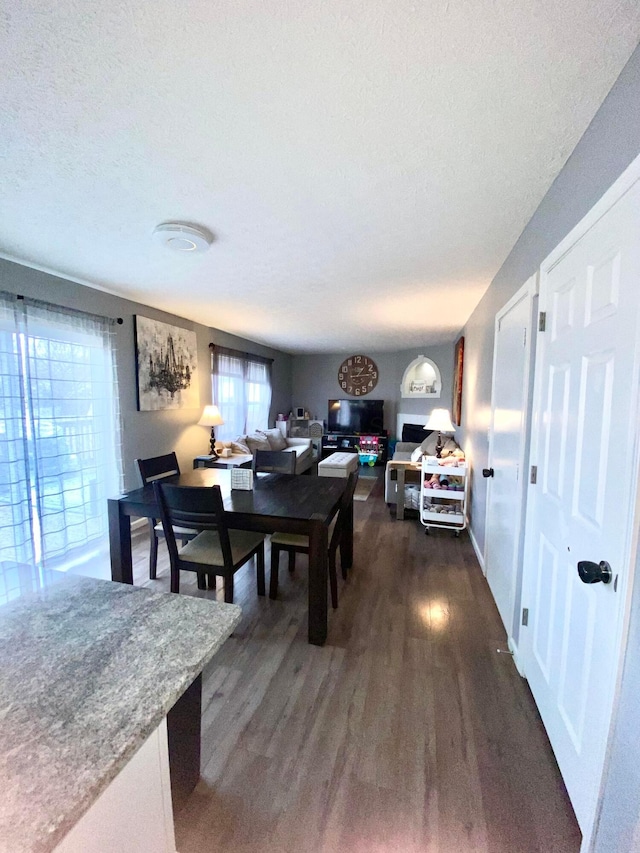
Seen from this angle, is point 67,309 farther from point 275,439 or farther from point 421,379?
point 421,379

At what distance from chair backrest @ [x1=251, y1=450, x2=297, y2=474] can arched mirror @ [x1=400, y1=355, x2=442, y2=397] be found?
3997 mm

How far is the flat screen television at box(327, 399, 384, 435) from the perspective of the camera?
6.68 metres

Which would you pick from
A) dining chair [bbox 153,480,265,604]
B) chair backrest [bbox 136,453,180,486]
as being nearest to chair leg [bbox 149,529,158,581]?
chair backrest [bbox 136,453,180,486]

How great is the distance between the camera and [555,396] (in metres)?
1.40

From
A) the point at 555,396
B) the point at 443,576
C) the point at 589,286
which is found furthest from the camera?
the point at 443,576

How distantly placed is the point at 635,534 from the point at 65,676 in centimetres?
134

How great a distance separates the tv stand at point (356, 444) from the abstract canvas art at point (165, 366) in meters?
2.96

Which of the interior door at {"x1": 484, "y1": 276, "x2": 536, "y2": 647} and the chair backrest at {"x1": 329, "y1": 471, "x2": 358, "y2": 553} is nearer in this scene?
the interior door at {"x1": 484, "y1": 276, "x2": 536, "y2": 647}

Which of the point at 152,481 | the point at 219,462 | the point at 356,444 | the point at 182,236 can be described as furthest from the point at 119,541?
the point at 356,444

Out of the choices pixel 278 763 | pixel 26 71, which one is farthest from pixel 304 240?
pixel 278 763

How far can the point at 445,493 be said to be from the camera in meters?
3.37

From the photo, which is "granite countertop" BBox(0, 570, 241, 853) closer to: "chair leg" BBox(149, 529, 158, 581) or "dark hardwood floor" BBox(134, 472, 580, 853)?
"dark hardwood floor" BBox(134, 472, 580, 853)

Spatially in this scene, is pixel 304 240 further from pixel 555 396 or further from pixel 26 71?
pixel 555 396

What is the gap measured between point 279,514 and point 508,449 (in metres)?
1.38
